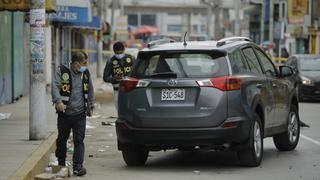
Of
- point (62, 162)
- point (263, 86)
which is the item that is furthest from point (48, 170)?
point (263, 86)

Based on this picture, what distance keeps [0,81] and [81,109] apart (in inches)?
383

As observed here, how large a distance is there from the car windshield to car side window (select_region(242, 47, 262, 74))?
1445 centimetres

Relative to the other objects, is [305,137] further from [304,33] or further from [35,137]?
[304,33]

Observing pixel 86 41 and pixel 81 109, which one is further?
pixel 86 41

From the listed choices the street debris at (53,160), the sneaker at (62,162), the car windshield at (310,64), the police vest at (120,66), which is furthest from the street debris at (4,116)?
the car windshield at (310,64)

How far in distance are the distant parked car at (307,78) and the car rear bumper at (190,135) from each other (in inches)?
574

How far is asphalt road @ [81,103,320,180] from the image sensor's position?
10.4m

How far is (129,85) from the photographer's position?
10852 mm

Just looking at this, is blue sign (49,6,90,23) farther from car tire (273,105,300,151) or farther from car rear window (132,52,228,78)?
car rear window (132,52,228,78)

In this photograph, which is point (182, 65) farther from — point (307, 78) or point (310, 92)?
point (307, 78)

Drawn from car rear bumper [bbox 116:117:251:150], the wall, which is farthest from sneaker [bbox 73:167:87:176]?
the wall

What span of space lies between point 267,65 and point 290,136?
1.30 meters

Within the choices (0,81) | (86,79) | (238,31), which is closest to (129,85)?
(86,79)

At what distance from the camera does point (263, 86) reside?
11438mm
